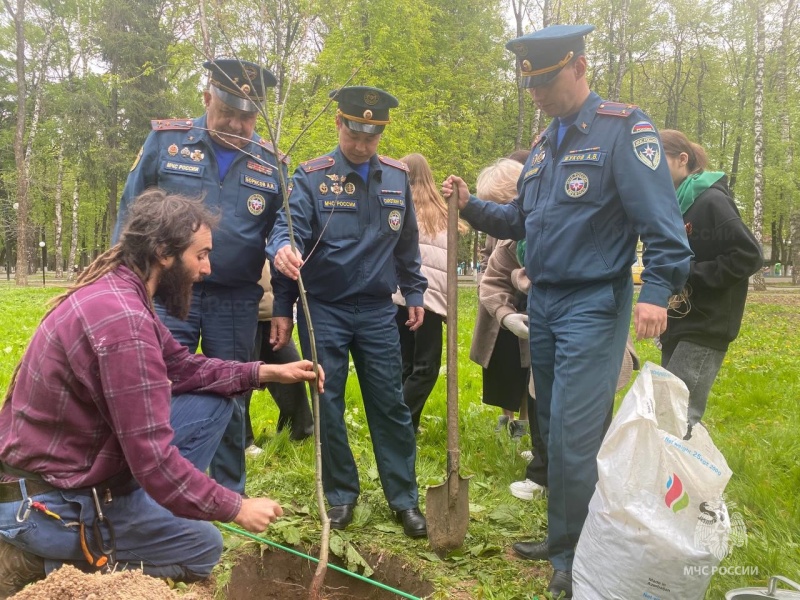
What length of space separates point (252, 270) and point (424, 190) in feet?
4.68

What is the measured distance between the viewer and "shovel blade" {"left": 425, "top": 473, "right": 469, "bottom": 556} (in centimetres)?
287

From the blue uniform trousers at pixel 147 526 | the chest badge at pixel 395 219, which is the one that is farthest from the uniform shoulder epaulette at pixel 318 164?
the blue uniform trousers at pixel 147 526

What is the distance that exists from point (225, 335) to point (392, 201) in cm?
110

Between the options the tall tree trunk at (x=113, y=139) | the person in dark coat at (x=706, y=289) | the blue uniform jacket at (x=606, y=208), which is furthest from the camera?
the tall tree trunk at (x=113, y=139)

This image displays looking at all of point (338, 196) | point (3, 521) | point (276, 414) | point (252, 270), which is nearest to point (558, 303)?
point (338, 196)

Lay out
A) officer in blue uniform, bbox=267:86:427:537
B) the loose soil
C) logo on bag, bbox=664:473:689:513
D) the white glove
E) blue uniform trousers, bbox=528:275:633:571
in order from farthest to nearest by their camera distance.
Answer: the white glove, officer in blue uniform, bbox=267:86:427:537, blue uniform trousers, bbox=528:275:633:571, logo on bag, bbox=664:473:689:513, the loose soil

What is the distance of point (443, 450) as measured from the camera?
424 cm

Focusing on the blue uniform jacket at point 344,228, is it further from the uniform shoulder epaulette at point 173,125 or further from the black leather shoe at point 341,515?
the black leather shoe at point 341,515

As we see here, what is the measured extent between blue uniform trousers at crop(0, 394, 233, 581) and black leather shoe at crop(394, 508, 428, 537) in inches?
44.3

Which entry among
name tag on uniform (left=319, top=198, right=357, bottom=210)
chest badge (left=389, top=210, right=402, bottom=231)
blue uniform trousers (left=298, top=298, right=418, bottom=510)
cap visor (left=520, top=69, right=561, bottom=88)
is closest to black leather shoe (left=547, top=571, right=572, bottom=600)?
blue uniform trousers (left=298, top=298, right=418, bottom=510)

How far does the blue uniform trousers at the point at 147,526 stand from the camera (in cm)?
184

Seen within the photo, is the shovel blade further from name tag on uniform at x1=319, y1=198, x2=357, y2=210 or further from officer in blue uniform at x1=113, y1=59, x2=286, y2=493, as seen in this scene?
name tag on uniform at x1=319, y1=198, x2=357, y2=210

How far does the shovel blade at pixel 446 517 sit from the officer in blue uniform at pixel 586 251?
45 centimetres

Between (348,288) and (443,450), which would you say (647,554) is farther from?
(443,450)
